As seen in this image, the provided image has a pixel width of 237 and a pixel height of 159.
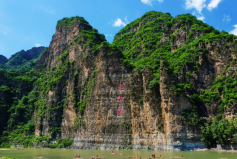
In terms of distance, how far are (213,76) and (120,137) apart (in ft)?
81.9

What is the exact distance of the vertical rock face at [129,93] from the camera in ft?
150

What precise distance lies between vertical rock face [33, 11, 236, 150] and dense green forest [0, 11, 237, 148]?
0.32 meters

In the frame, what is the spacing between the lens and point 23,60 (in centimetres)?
13638

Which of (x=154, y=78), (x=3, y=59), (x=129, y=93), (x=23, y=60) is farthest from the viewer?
(x=3, y=59)

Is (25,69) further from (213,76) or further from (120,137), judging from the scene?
(213,76)

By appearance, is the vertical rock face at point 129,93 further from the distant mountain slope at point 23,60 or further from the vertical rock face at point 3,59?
the vertical rock face at point 3,59

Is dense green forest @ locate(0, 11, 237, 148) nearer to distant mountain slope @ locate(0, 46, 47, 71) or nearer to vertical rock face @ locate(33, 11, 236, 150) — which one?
vertical rock face @ locate(33, 11, 236, 150)

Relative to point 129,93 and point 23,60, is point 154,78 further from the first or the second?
point 23,60

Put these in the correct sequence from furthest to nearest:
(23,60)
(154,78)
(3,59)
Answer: (3,59) < (23,60) < (154,78)

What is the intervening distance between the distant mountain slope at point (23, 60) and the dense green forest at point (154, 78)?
2189 centimetres

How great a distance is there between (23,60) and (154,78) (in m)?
109

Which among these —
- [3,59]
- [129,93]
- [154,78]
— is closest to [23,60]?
[3,59]

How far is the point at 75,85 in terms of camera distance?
68.6m

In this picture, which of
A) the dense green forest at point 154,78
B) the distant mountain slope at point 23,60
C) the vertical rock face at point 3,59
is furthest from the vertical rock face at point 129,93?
the vertical rock face at point 3,59
